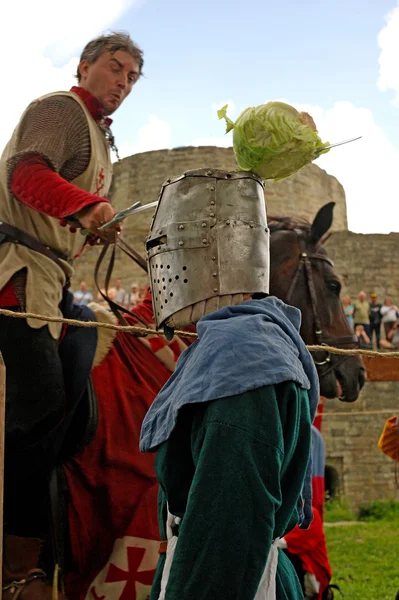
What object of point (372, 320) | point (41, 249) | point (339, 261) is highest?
point (339, 261)

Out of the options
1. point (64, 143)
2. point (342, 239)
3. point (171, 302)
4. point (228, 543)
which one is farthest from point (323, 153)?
point (342, 239)

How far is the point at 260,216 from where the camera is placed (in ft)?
5.98

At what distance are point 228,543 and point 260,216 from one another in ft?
2.62

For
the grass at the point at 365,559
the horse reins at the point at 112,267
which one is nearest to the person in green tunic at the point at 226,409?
the horse reins at the point at 112,267

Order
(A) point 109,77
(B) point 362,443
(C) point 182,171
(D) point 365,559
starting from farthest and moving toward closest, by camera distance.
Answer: (C) point 182,171 → (B) point 362,443 → (D) point 365,559 → (A) point 109,77

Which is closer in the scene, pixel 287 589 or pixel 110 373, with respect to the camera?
pixel 287 589

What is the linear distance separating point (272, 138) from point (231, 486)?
2.75 feet

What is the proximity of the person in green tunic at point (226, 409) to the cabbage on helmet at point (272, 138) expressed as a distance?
0.18ft

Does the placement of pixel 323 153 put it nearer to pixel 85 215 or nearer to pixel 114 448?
pixel 85 215

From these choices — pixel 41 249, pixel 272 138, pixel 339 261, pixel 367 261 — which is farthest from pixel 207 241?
pixel 367 261

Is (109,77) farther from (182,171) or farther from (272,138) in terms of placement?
(182,171)

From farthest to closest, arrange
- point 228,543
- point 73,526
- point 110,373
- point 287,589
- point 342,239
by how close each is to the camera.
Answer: point 342,239
point 110,373
point 73,526
point 287,589
point 228,543

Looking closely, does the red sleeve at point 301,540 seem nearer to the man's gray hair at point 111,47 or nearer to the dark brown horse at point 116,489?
the dark brown horse at point 116,489

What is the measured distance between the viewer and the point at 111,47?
3.34m
